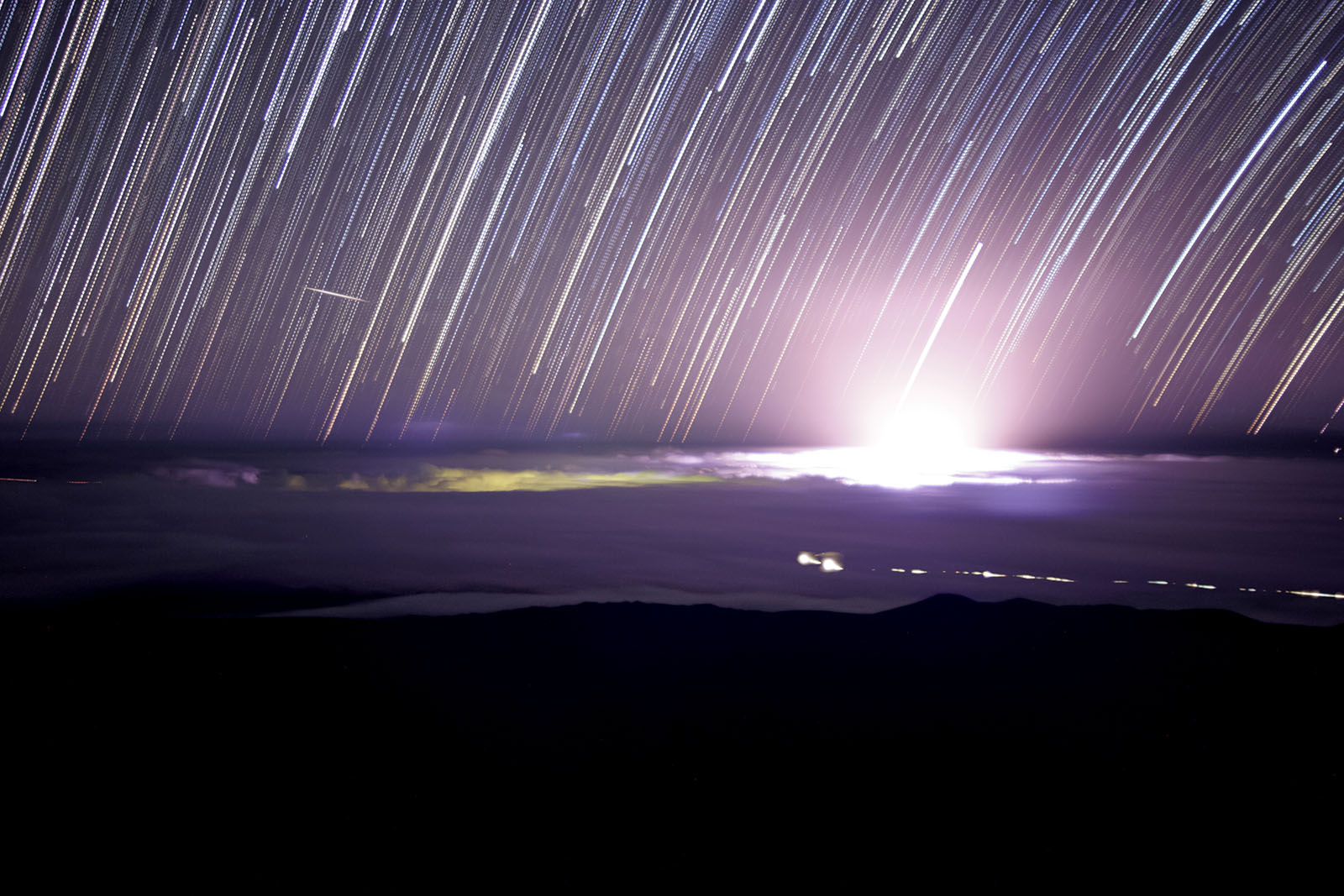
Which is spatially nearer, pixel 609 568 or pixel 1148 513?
pixel 609 568

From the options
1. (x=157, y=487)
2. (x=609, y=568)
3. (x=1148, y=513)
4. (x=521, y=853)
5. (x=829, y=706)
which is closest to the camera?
(x=521, y=853)

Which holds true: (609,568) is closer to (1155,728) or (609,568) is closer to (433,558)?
(433,558)

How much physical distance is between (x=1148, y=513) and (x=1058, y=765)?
12562 mm

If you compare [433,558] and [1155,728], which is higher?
[1155,728]

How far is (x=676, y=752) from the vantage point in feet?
10.1

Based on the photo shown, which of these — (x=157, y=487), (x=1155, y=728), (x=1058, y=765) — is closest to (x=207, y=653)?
(x=1058, y=765)

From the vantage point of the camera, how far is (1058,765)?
2986 millimetres

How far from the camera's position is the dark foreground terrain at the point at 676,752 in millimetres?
2391

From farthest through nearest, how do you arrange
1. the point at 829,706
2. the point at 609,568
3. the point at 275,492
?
the point at 275,492, the point at 609,568, the point at 829,706

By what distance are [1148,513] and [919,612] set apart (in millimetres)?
10685

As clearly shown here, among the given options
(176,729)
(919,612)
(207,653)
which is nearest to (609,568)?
(919,612)

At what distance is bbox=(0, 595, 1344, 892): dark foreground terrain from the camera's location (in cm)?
239

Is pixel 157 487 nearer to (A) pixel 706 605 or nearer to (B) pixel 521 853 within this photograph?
(A) pixel 706 605

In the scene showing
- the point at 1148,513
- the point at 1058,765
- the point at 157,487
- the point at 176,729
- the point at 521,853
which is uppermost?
the point at 1148,513
